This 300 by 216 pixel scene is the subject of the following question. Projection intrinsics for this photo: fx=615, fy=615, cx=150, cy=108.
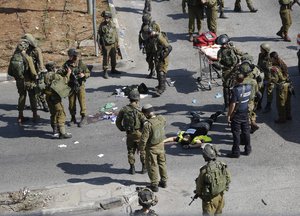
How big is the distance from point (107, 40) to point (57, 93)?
11.6 ft

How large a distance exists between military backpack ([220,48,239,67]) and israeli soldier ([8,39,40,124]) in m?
4.11

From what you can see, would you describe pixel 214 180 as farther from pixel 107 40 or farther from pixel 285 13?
pixel 285 13

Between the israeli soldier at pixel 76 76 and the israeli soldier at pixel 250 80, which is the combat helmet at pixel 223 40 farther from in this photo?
the israeli soldier at pixel 76 76

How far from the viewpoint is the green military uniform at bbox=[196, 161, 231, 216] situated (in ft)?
29.3

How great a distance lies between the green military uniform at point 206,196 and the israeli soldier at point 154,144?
1517 mm

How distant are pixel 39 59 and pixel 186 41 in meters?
5.97

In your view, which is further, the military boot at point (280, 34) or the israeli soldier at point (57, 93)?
the military boot at point (280, 34)

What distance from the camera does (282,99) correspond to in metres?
13.0

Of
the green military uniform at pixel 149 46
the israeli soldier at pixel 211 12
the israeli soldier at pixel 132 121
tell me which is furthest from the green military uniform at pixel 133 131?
the israeli soldier at pixel 211 12

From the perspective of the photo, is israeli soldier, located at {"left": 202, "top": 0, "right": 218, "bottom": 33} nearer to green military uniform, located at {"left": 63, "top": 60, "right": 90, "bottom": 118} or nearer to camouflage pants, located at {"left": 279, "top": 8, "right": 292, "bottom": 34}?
camouflage pants, located at {"left": 279, "top": 8, "right": 292, "bottom": 34}

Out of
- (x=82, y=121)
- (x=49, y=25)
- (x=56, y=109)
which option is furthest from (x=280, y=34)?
(x=56, y=109)

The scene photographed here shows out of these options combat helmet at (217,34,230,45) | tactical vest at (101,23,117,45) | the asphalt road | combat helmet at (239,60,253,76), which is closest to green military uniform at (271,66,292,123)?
the asphalt road

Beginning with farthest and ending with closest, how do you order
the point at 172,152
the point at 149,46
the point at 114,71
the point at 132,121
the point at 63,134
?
the point at 114,71 → the point at 149,46 → the point at 63,134 → the point at 172,152 → the point at 132,121

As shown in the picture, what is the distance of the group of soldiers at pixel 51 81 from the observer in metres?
12.6
